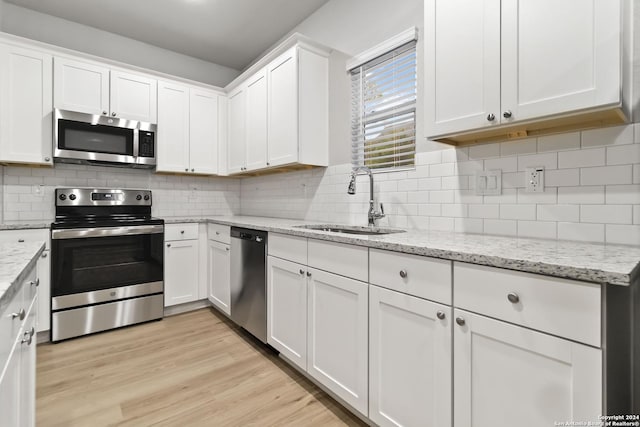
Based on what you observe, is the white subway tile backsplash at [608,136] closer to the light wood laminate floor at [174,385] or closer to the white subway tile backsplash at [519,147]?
the white subway tile backsplash at [519,147]

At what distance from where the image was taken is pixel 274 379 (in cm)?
200

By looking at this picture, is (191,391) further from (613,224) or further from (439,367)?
(613,224)

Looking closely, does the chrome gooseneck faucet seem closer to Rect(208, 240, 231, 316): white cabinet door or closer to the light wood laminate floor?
the light wood laminate floor

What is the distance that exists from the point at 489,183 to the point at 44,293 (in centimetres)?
323

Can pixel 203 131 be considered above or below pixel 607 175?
above

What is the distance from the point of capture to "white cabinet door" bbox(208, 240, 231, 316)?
288cm

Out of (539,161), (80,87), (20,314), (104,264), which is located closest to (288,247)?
(20,314)

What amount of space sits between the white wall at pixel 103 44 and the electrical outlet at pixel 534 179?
12.1 ft

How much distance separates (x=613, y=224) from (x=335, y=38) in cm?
233

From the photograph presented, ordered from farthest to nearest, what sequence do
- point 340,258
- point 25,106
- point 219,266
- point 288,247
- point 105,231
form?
point 219,266, point 105,231, point 25,106, point 288,247, point 340,258

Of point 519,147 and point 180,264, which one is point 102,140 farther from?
point 519,147

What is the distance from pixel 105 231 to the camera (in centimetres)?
272

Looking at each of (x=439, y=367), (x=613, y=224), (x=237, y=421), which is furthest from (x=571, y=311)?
(x=237, y=421)

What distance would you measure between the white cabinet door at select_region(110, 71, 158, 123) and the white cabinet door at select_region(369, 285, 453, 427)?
2.93 m
